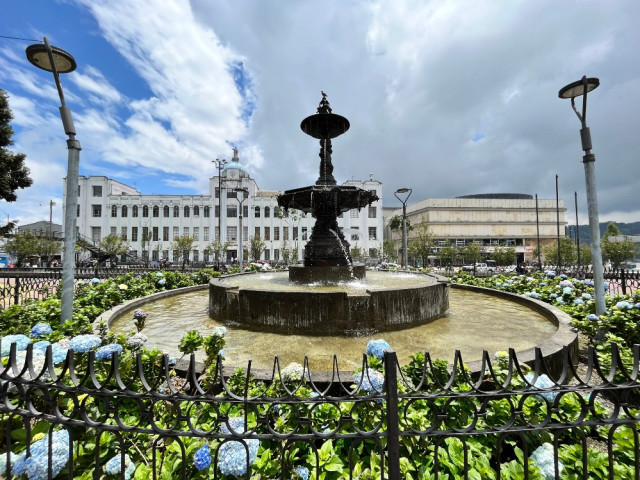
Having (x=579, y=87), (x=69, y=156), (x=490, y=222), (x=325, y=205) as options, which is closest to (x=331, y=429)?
(x=69, y=156)

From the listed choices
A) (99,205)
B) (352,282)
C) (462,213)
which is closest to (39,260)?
(99,205)

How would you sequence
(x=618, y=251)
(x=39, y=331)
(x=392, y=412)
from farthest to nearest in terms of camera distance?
(x=618, y=251) → (x=39, y=331) → (x=392, y=412)

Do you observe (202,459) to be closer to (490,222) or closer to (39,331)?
(39,331)

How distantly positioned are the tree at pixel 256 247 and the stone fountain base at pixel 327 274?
148ft

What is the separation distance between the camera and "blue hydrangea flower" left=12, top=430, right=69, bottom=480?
1.93 meters

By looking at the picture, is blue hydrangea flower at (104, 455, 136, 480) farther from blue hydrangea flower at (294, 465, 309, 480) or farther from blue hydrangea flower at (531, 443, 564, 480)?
blue hydrangea flower at (531, 443, 564, 480)

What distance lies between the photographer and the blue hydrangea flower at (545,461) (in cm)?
196

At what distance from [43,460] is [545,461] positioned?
A: 343 cm

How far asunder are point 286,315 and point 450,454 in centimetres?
382

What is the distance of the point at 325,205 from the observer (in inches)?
384

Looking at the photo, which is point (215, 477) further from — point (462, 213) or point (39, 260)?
point (462, 213)

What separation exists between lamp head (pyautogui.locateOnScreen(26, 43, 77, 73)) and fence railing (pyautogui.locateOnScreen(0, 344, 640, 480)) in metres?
5.49

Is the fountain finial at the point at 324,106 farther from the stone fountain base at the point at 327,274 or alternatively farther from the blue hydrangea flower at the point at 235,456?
the blue hydrangea flower at the point at 235,456

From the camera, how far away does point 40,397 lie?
110 inches
